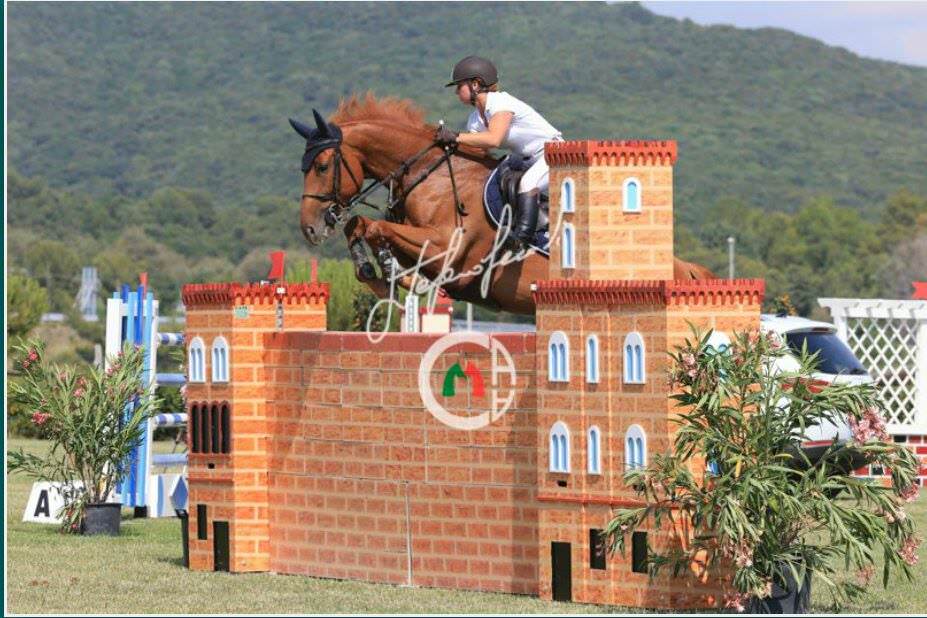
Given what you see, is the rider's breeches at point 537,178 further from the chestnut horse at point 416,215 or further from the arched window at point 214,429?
the arched window at point 214,429

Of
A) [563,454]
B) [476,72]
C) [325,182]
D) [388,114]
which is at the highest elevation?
[476,72]

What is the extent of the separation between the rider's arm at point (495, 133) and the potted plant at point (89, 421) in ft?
12.7

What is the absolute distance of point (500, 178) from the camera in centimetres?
1140

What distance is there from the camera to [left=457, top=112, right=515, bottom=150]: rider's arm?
1138 cm

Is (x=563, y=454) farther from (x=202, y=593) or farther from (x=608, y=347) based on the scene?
(x=202, y=593)

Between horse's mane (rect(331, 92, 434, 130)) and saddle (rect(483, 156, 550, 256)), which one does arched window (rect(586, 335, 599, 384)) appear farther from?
horse's mane (rect(331, 92, 434, 130))

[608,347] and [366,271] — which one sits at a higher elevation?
[366,271]

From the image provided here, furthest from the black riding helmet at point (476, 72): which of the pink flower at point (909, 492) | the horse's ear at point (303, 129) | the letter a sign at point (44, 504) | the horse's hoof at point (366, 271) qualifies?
the letter a sign at point (44, 504)

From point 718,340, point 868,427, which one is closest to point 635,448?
point 718,340

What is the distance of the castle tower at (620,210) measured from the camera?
9.51 m

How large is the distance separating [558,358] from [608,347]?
0.31m

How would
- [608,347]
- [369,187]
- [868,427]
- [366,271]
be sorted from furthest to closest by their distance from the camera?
[369,187], [366,271], [608,347], [868,427]

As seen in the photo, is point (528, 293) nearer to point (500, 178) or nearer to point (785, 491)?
point (500, 178)

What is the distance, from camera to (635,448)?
9156 millimetres
